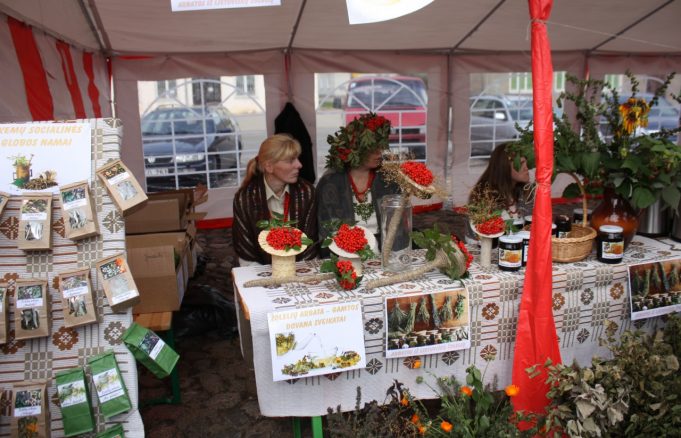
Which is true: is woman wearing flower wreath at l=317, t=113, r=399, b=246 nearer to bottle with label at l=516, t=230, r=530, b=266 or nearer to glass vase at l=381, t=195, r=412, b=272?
glass vase at l=381, t=195, r=412, b=272

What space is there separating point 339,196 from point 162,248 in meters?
0.96

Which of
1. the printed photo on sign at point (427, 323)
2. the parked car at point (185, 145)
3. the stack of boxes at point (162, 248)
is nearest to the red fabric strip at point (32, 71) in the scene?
the stack of boxes at point (162, 248)

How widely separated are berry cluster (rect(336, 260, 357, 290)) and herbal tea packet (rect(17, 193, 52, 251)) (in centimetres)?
100

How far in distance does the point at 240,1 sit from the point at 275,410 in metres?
1.63

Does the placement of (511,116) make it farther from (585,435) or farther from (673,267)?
(585,435)

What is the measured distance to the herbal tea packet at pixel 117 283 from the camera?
188 centimetres

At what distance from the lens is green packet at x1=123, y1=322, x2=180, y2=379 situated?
1.90 m

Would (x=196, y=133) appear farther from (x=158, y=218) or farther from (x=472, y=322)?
(x=472, y=322)

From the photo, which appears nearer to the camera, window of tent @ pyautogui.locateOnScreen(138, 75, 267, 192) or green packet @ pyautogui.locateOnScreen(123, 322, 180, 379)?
green packet @ pyautogui.locateOnScreen(123, 322, 180, 379)

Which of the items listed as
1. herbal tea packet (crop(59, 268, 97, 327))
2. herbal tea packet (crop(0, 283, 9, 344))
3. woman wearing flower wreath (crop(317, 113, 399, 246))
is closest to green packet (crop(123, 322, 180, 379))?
herbal tea packet (crop(59, 268, 97, 327))

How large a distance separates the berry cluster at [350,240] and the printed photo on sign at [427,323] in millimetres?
238

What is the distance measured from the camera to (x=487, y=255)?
2441 millimetres

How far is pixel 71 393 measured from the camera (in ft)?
6.07

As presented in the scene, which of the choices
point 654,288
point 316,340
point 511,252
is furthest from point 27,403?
point 654,288
